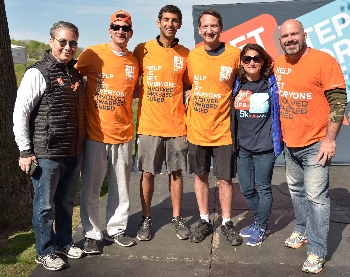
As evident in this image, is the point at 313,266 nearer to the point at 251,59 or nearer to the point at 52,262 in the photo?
the point at 251,59

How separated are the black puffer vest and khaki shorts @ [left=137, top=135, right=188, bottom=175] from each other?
2.66 feet

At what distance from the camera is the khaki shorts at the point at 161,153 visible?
3.79 meters

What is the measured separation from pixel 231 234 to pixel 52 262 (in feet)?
5.45

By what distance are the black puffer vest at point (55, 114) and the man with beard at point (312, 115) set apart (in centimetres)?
177

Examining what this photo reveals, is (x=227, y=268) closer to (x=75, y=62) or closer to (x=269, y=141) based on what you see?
(x=269, y=141)

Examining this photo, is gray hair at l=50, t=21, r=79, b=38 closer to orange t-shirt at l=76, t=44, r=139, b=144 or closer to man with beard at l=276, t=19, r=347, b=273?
orange t-shirt at l=76, t=44, r=139, b=144

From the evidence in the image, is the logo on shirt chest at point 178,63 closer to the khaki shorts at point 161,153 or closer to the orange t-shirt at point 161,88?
the orange t-shirt at point 161,88

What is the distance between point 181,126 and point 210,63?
663 mm

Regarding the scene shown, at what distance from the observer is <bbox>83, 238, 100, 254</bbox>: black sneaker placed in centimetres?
354

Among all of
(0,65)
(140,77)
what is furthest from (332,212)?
(0,65)

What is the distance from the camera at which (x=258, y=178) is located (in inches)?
145

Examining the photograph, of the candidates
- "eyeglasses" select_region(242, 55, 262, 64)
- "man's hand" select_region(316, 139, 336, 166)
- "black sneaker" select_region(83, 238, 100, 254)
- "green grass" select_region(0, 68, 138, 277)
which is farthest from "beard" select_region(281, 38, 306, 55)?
"green grass" select_region(0, 68, 138, 277)

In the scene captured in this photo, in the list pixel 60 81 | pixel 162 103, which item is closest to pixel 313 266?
pixel 162 103

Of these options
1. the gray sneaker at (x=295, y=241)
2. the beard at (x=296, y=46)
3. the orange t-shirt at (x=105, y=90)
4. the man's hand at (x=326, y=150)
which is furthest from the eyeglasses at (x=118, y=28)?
the gray sneaker at (x=295, y=241)
